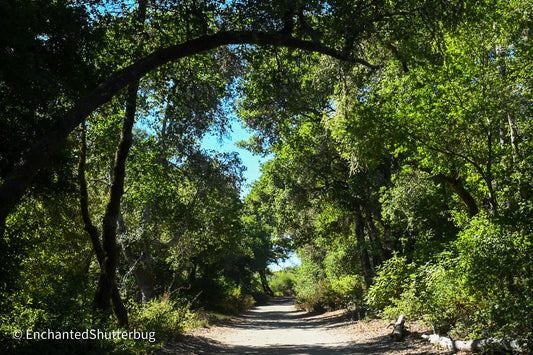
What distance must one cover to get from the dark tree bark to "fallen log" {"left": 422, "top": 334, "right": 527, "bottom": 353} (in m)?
5.31

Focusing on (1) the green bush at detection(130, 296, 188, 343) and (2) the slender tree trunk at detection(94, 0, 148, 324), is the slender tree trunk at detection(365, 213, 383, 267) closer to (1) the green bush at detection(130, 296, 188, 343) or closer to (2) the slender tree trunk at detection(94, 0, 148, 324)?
(1) the green bush at detection(130, 296, 188, 343)

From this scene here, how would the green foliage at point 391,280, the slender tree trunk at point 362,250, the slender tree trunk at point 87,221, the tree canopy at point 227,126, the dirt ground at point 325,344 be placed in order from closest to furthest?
1. the tree canopy at point 227,126
2. the slender tree trunk at point 87,221
3. the dirt ground at point 325,344
4. the green foliage at point 391,280
5. the slender tree trunk at point 362,250

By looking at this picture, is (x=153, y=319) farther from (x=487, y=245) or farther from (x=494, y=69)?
(x=494, y=69)

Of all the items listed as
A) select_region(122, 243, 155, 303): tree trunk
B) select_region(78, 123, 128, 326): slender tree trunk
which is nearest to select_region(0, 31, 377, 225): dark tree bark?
select_region(78, 123, 128, 326): slender tree trunk

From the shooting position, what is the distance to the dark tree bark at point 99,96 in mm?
4508

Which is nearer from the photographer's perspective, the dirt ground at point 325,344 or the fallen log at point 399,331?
the dirt ground at point 325,344

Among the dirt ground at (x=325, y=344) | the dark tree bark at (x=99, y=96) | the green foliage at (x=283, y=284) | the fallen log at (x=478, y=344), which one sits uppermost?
the dark tree bark at (x=99, y=96)

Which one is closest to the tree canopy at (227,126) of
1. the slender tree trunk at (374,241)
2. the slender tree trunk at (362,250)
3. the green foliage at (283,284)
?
the slender tree trunk at (374,241)

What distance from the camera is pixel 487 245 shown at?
6.66m

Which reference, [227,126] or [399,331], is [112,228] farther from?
[399,331]

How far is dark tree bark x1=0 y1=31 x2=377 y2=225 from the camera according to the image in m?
4.51

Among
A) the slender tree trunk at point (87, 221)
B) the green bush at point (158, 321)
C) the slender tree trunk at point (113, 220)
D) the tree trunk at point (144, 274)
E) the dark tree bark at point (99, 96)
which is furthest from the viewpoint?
the tree trunk at point (144, 274)

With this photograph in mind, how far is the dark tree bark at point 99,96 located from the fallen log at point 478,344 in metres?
5.31

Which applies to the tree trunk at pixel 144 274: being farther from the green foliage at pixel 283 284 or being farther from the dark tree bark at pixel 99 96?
the green foliage at pixel 283 284
